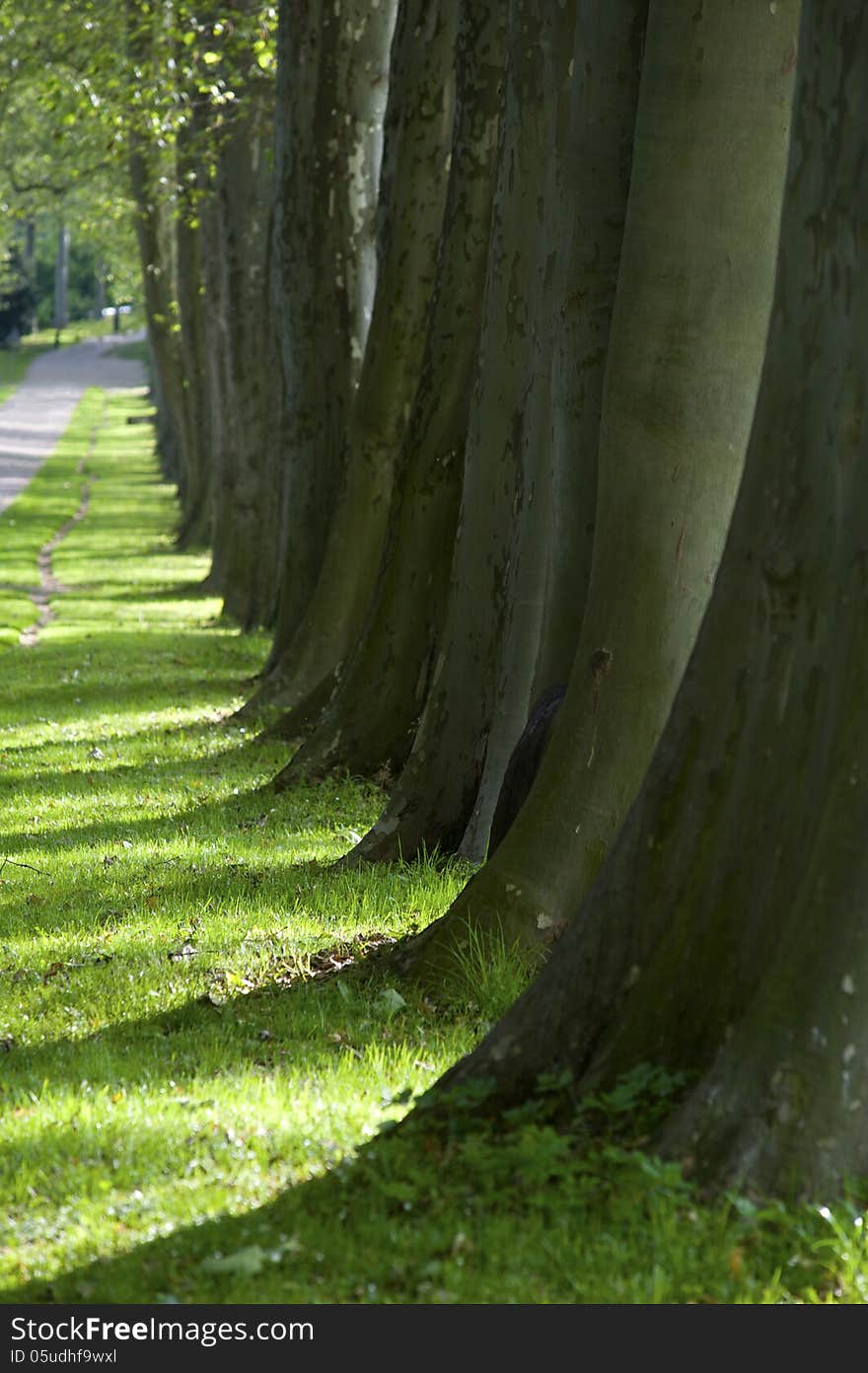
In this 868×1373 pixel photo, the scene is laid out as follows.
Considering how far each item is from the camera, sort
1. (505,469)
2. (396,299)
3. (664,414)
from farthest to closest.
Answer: (396,299)
(505,469)
(664,414)

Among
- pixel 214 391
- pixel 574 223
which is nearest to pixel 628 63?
pixel 574 223

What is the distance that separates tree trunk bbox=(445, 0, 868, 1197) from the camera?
407cm

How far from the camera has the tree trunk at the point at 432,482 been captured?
917 centimetres

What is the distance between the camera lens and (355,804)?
32.1 feet

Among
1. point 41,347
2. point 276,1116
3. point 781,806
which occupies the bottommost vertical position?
point 41,347

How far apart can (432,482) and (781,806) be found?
5501 mm

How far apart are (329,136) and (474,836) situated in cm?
714

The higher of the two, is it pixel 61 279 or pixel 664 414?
pixel 61 279

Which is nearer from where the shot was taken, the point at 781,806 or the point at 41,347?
the point at 781,806

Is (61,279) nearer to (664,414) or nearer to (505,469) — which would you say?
(505,469)

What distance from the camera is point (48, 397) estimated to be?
78812 mm

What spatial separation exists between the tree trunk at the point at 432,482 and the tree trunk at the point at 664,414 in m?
3.31

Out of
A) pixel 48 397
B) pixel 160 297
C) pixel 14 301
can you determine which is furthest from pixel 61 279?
pixel 160 297

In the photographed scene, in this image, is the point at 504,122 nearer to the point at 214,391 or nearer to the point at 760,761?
the point at 760,761
